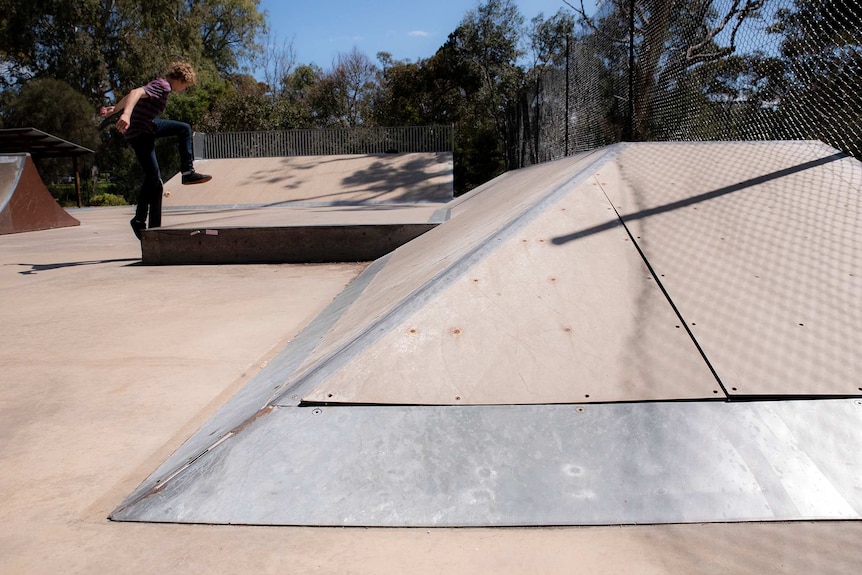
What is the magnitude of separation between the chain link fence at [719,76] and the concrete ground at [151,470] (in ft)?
13.1

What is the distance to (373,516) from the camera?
1734 mm

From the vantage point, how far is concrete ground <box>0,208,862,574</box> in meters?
1.55

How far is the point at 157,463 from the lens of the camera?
2.22 metres

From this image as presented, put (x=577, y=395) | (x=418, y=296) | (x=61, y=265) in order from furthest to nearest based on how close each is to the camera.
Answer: (x=61, y=265) < (x=418, y=296) < (x=577, y=395)

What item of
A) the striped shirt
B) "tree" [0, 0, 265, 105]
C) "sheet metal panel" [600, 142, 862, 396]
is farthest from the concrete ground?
"tree" [0, 0, 265, 105]

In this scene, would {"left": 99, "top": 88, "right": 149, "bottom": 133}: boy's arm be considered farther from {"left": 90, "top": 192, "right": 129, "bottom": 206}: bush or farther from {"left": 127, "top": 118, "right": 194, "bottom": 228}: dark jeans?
{"left": 90, "top": 192, "right": 129, "bottom": 206}: bush

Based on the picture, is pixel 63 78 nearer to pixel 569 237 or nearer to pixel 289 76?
pixel 289 76

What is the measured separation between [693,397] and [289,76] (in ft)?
147

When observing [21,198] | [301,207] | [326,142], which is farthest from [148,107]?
[326,142]

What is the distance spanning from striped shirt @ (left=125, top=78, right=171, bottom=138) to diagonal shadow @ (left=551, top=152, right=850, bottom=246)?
14.9 feet

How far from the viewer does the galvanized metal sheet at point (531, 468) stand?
1721mm

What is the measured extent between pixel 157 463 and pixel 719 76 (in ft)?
19.3

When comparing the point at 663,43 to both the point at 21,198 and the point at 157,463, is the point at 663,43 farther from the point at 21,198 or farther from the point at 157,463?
the point at 21,198

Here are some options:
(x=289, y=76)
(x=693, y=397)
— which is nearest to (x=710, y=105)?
(x=693, y=397)
